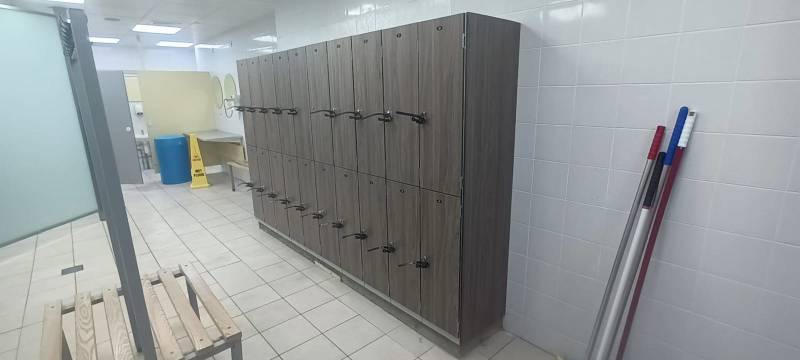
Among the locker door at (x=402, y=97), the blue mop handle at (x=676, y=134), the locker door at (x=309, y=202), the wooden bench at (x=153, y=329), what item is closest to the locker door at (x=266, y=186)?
the locker door at (x=309, y=202)

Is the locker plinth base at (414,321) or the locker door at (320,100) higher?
the locker door at (320,100)

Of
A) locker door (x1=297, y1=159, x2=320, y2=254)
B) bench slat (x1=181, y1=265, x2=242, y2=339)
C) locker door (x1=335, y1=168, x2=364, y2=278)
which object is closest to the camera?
bench slat (x1=181, y1=265, x2=242, y2=339)

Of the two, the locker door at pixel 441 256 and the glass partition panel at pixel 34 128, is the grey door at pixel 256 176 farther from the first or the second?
the locker door at pixel 441 256

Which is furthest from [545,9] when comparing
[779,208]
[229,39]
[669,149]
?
[229,39]

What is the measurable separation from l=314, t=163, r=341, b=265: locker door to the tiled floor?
26 centimetres

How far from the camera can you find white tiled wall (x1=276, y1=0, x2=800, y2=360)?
53.3 inches

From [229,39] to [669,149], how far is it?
6.49 meters

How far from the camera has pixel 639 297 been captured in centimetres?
175

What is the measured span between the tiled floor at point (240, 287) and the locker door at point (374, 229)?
271 millimetres

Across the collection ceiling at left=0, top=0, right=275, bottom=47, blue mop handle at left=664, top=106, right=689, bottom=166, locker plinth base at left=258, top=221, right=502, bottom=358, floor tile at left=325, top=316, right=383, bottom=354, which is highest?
ceiling at left=0, top=0, right=275, bottom=47

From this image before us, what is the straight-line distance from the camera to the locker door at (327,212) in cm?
284

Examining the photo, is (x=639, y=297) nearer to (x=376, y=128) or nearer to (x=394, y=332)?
(x=394, y=332)

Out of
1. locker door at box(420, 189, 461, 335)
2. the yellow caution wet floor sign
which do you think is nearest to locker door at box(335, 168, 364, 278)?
locker door at box(420, 189, 461, 335)

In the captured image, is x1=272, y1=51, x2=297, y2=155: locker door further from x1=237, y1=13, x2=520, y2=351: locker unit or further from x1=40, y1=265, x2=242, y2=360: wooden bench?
x1=40, y1=265, x2=242, y2=360: wooden bench
